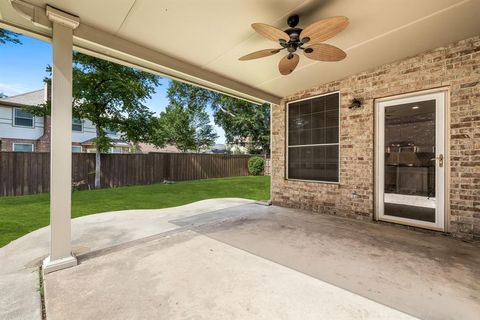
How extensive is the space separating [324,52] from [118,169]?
932 cm

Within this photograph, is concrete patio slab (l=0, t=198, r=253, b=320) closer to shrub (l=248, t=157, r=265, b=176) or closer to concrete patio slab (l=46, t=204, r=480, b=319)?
concrete patio slab (l=46, t=204, r=480, b=319)

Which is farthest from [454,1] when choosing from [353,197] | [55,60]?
[55,60]

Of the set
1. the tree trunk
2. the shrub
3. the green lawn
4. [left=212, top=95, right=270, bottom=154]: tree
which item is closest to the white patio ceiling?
the green lawn

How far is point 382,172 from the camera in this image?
164 inches

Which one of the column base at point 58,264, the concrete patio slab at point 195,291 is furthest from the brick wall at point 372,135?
the column base at point 58,264

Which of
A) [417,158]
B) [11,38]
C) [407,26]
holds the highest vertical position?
[11,38]

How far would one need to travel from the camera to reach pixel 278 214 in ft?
15.7

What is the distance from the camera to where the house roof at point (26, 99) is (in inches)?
459

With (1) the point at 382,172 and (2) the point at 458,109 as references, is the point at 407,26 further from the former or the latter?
(1) the point at 382,172

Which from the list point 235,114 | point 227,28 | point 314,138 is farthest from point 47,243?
point 235,114

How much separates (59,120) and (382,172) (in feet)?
16.0

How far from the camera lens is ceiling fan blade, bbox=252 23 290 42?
2332mm

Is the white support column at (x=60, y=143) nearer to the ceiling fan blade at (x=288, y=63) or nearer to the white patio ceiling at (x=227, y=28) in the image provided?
the white patio ceiling at (x=227, y=28)

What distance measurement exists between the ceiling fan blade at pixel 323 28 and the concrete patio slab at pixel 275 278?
251cm
